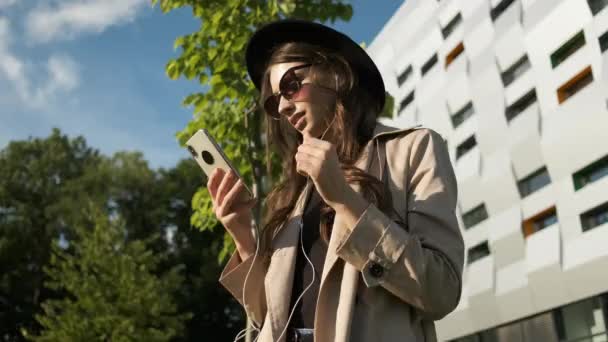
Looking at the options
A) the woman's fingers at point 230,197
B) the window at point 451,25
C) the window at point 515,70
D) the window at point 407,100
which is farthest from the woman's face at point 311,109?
the window at point 407,100

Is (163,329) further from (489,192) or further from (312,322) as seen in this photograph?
(312,322)

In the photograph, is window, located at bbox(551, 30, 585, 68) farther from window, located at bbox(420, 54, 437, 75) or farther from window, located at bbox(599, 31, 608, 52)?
window, located at bbox(420, 54, 437, 75)

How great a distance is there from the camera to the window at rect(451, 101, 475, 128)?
29266 mm

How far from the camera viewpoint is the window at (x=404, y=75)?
34.3m

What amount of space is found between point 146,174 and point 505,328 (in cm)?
1915

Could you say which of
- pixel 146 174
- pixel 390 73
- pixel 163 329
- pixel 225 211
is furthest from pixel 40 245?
pixel 225 211

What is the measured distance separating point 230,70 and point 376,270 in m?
7.05

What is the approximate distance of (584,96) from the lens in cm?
2169

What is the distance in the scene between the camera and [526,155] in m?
24.6

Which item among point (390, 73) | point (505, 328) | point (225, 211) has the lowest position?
point (505, 328)

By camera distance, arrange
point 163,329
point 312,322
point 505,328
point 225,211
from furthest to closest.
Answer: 1. point 505,328
2. point 163,329
3. point 225,211
4. point 312,322

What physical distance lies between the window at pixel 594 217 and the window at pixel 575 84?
4.26 meters

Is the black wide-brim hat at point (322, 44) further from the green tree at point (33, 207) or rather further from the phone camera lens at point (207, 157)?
the green tree at point (33, 207)

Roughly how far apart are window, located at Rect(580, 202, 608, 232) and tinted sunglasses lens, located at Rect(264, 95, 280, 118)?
2113 cm
